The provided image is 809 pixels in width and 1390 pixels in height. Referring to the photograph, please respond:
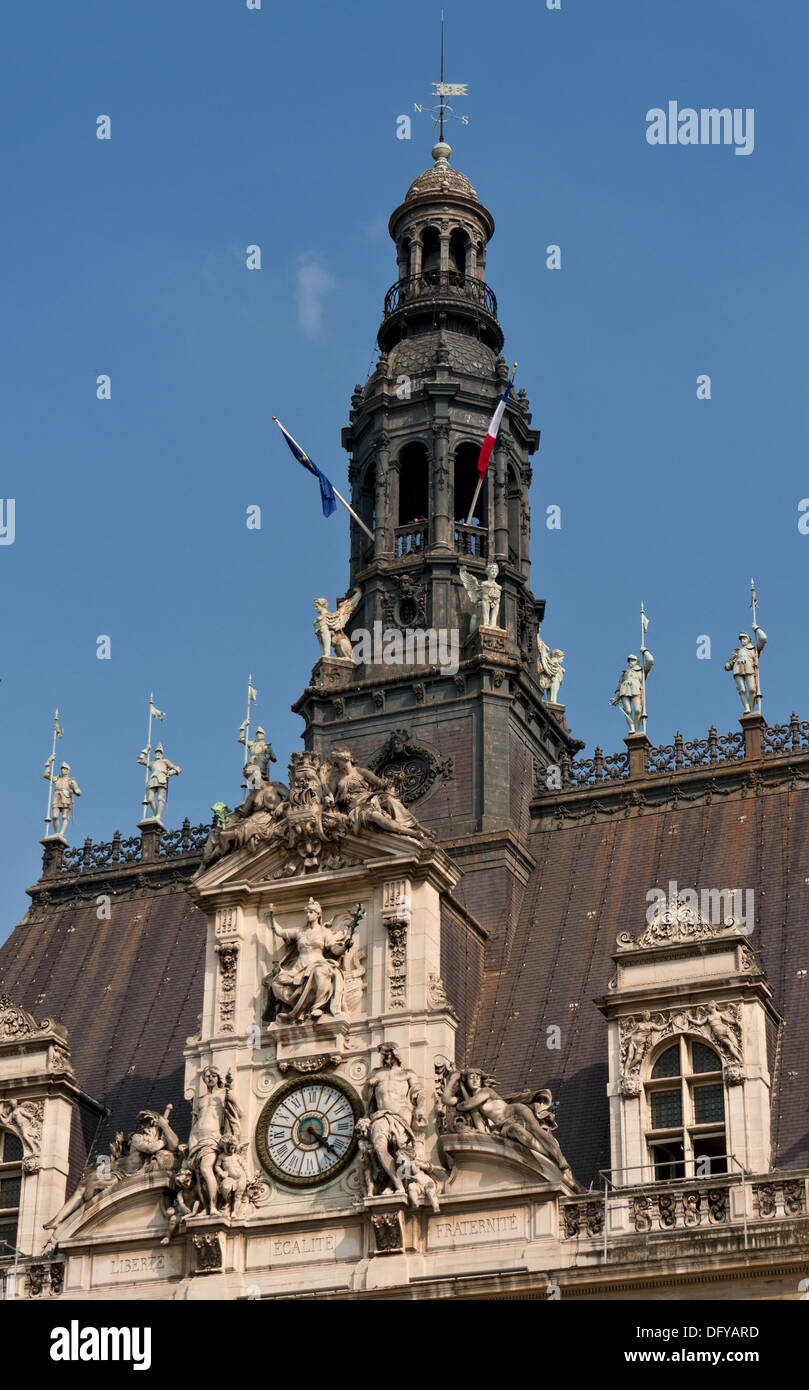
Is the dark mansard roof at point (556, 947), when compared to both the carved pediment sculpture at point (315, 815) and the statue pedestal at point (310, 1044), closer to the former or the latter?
the carved pediment sculpture at point (315, 815)

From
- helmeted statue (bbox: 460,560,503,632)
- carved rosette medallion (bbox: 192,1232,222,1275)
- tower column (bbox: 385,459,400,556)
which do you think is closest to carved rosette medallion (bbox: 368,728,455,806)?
helmeted statue (bbox: 460,560,503,632)

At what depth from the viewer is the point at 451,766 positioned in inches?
2594

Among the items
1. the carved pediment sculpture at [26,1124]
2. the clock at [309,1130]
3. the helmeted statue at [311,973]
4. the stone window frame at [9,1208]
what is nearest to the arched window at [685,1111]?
the clock at [309,1130]

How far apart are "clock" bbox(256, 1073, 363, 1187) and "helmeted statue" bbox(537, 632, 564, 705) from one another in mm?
17237

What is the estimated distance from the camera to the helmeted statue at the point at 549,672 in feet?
231

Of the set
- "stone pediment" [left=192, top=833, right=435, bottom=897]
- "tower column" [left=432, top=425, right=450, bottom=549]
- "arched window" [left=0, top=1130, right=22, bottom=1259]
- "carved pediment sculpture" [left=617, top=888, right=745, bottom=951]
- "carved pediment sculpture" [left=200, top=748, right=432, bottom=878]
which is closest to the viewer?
"carved pediment sculpture" [left=617, top=888, right=745, bottom=951]

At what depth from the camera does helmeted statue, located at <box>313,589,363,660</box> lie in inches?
2734

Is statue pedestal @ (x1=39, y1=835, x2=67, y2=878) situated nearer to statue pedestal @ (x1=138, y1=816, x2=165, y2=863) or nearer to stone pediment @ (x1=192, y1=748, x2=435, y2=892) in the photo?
statue pedestal @ (x1=138, y1=816, x2=165, y2=863)

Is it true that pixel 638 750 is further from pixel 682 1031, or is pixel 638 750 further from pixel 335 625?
pixel 682 1031

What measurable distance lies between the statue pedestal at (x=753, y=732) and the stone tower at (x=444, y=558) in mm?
5827

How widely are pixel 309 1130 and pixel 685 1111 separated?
8315 millimetres

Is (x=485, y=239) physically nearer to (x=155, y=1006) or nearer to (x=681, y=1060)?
(x=155, y=1006)

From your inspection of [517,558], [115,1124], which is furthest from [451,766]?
[115,1124]

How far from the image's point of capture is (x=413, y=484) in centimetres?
7300
